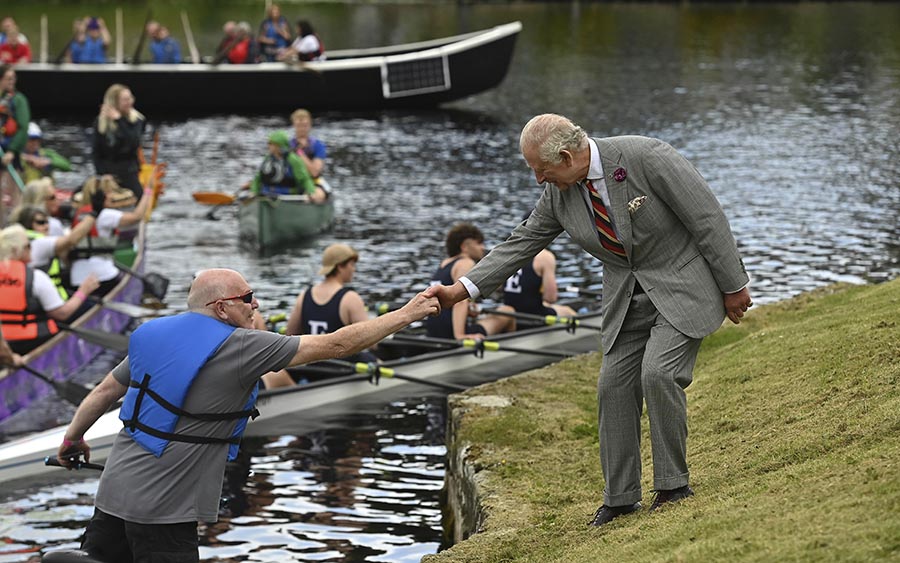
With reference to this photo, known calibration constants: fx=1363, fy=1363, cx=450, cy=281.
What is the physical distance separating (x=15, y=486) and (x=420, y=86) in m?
23.5

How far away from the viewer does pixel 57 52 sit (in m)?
42.4

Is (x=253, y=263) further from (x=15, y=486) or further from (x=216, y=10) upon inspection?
(x=216, y=10)

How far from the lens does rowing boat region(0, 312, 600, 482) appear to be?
10.2 metres

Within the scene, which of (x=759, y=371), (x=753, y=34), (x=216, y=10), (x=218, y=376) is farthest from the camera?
(x=216, y=10)

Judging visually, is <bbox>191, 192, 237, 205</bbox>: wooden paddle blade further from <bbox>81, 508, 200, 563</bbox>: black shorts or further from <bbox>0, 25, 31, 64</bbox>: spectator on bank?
<bbox>81, 508, 200, 563</bbox>: black shorts

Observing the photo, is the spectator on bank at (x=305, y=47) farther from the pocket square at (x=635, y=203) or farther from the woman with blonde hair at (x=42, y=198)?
the pocket square at (x=635, y=203)

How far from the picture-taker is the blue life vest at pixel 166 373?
218 inches

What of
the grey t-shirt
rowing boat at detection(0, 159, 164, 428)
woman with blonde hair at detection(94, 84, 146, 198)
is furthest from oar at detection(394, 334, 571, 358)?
woman with blonde hair at detection(94, 84, 146, 198)

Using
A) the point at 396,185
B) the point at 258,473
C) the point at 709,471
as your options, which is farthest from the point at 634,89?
the point at 709,471

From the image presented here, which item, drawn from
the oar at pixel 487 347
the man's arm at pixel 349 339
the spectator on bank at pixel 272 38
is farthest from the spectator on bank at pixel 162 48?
the man's arm at pixel 349 339

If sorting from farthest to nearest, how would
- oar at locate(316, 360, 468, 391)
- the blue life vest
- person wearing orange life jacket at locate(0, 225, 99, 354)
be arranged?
person wearing orange life jacket at locate(0, 225, 99, 354) → oar at locate(316, 360, 468, 391) → the blue life vest

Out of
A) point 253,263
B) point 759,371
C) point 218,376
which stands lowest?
point 253,263

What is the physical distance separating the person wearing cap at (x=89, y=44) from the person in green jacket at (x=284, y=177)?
14881mm

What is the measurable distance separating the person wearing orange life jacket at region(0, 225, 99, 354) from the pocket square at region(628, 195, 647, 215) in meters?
7.33
